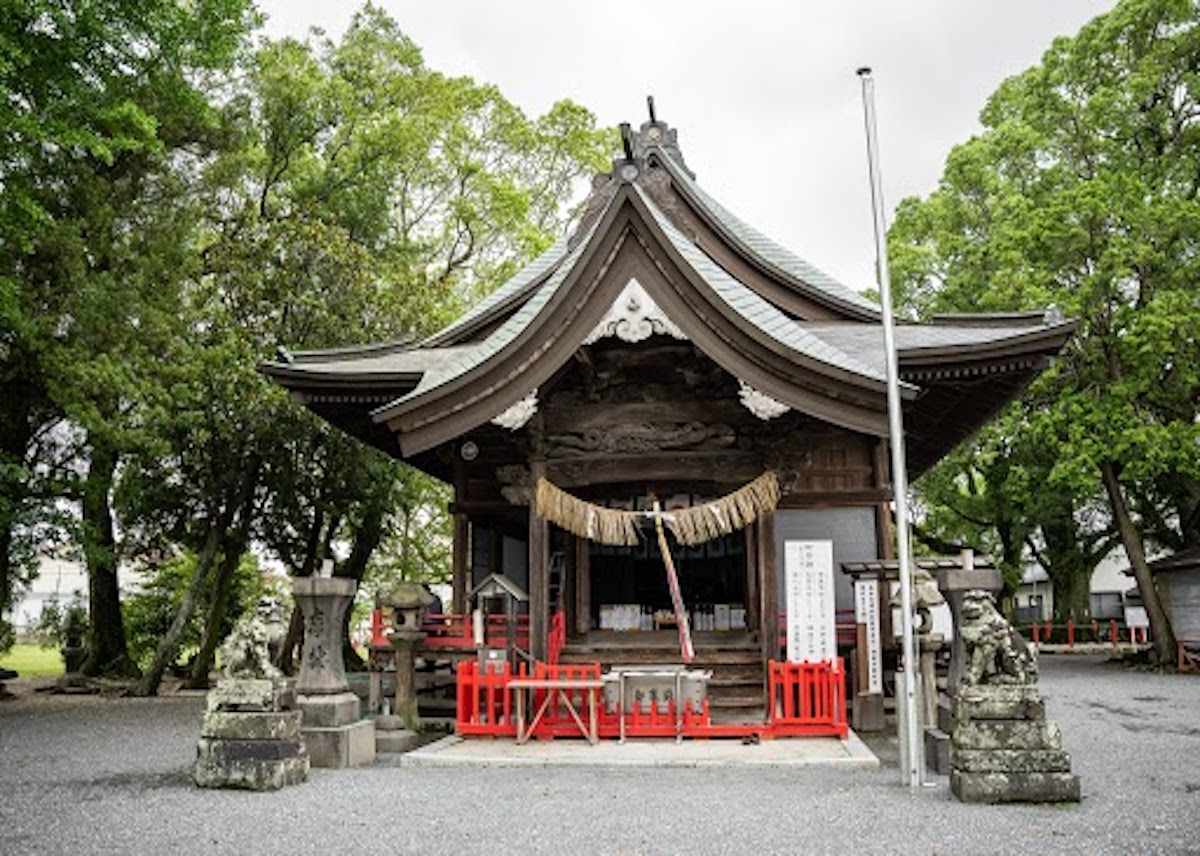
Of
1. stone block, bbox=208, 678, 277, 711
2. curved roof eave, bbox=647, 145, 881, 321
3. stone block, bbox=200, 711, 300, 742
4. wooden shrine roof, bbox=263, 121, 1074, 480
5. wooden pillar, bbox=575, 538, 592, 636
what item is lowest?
stone block, bbox=200, 711, 300, 742

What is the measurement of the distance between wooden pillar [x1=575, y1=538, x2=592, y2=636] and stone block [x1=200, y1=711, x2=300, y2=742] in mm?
4968

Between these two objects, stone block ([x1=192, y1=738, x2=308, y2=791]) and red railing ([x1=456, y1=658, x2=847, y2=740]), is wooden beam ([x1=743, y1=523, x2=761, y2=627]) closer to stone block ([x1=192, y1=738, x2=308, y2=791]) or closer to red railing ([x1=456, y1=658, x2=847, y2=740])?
red railing ([x1=456, y1=658, x2=847, y2=740])

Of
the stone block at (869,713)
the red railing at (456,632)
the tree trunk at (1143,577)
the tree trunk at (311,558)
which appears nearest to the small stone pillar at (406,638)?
the red railing at (456,632)

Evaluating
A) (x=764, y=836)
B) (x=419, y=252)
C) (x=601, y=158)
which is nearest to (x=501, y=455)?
(x=764, y=836)

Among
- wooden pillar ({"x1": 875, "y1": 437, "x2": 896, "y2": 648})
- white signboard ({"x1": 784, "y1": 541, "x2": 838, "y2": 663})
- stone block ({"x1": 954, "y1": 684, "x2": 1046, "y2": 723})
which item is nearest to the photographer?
stone block ({"x1": 954, "y1": 684, "x2": 1046, "y2": 723})

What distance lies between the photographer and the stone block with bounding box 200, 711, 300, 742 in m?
6.78

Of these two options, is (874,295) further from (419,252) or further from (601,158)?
(419,252)

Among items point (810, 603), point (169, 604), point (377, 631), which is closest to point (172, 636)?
point (169, 604)

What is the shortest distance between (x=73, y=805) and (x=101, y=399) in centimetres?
908

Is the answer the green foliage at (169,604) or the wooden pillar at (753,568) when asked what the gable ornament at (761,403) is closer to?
the wooden pillar at (753,568)

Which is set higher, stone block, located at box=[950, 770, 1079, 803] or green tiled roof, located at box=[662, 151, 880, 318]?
green tiled roof, located at box=[662, 151, 880, 318]

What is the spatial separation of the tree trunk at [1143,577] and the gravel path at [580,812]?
1236 cm

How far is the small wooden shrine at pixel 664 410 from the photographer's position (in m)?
8.96

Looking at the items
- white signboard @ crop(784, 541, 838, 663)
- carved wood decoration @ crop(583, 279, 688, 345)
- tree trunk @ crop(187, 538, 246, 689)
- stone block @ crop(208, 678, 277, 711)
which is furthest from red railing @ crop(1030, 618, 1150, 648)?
stone block @ crop(208, 678, 277, 711)
